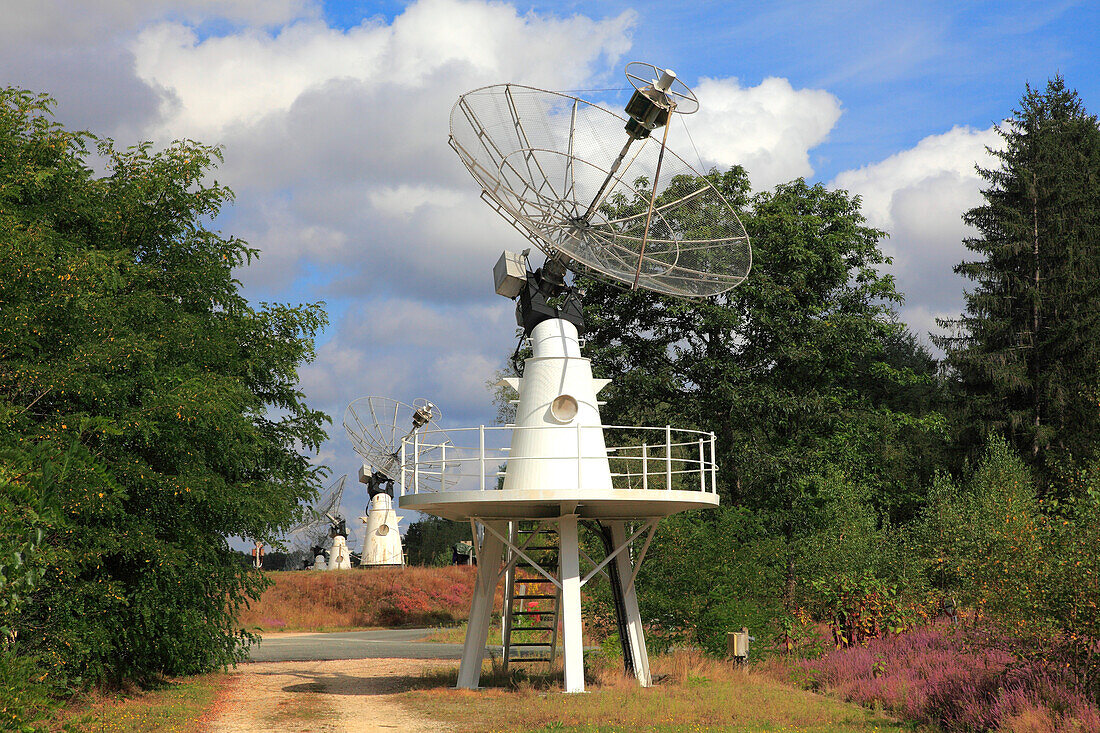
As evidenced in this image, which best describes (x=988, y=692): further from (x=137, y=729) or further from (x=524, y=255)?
(x=137, y=729)

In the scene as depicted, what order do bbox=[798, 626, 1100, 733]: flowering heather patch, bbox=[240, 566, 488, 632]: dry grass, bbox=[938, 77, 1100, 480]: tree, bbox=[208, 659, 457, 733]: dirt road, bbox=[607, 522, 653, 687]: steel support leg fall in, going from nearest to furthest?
1. bbox=[798, 626, 1100, 733]: flowering heather patch
2. bbox=[208, 659, 457, 733]: dirt road
3. bbox=[607, 522, 653, 687]: steel support leg
4. bbox=[938, 77, 1100, 480]: tree
5. bbox=[240, 566, 488, 632]: dry grass

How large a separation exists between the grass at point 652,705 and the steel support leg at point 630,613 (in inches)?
16.6

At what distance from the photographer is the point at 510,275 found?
64.2ft

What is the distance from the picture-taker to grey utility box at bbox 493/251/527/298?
19.7 metres

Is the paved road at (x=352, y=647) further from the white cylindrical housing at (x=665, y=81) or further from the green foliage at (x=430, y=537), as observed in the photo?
the green foliage at (x=430, y=537)

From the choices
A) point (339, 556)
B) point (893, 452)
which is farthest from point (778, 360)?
point (339, 556)

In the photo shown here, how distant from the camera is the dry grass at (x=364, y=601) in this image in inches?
1817

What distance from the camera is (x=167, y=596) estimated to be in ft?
61.2

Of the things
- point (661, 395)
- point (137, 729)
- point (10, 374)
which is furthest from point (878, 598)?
point (10, 374)

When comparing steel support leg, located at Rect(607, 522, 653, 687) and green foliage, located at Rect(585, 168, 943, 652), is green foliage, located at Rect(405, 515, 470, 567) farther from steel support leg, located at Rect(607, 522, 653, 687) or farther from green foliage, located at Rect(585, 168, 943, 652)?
steel support leg, located at Rect(607, 522, 653, 687)

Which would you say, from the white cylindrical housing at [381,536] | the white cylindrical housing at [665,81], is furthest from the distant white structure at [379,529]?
the white cylindrical housing at [665,81]

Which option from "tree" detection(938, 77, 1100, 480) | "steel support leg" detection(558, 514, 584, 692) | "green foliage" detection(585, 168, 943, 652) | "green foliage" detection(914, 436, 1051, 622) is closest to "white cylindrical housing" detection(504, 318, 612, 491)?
"steel support leg" detection(558, 514, 584, 692)

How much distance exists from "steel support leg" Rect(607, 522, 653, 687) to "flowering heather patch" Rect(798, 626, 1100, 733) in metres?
3.69

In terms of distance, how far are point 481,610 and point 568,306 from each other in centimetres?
663
